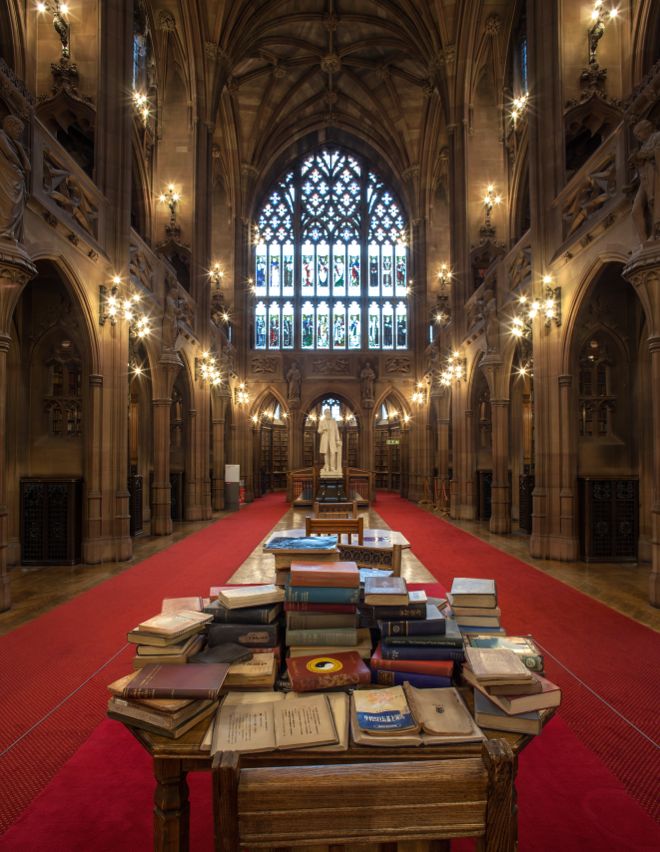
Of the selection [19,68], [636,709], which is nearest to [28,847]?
[636,709]

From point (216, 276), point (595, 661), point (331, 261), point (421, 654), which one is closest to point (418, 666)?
point (421, 654)

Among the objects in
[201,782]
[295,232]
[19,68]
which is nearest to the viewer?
[201,782]

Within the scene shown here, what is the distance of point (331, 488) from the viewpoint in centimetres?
1775

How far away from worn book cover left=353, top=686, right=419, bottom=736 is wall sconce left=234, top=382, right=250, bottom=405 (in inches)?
837

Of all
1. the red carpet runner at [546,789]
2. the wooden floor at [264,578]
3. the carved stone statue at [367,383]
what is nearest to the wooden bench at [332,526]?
the wooden floor at [264,578]

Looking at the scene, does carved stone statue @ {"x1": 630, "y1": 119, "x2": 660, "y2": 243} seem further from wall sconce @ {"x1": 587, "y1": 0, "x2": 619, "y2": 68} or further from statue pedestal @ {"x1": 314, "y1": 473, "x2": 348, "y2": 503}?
statue pedestal @ {"x1": 314, "y1": 473, "x2": 348, "y2": 503}

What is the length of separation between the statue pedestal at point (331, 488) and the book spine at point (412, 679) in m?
14.8

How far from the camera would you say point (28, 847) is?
239cm

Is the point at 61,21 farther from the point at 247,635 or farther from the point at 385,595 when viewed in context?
the point at 385,595

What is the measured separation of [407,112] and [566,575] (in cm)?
2246

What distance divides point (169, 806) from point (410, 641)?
3.20 feet

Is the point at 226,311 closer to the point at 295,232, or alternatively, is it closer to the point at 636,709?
the point at 295,232

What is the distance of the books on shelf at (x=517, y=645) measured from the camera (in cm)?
218

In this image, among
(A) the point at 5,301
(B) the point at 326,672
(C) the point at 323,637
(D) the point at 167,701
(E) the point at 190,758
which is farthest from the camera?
(A) the point at 5,301
